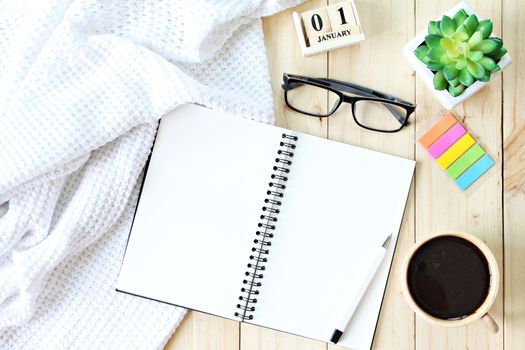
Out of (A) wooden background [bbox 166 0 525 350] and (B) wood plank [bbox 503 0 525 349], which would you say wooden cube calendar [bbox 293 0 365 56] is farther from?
(B) wood plank [bbox 503 0 525 349]

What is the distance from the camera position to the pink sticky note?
2.82ft

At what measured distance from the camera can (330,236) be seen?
86 centimetres

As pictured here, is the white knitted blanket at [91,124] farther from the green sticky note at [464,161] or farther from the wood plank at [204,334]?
the green sticky note at [464,161]

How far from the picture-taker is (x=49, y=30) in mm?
841

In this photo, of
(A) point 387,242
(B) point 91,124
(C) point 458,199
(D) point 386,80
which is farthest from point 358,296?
(B) point 91,124

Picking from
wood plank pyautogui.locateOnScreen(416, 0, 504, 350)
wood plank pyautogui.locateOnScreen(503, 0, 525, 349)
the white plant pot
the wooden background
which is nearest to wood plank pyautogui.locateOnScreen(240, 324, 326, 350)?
the wooden background

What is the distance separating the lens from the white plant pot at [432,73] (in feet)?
2.70

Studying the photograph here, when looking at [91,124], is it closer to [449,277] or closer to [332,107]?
[332,107]

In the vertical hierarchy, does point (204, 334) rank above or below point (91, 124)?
below

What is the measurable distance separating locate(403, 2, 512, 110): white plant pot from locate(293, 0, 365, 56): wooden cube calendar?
66 mm

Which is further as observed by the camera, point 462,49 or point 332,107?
point 332,107

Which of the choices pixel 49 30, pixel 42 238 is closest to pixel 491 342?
pixel 42 238

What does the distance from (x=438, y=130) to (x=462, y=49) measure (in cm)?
13

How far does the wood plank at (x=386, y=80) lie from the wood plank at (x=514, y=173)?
0.13m
